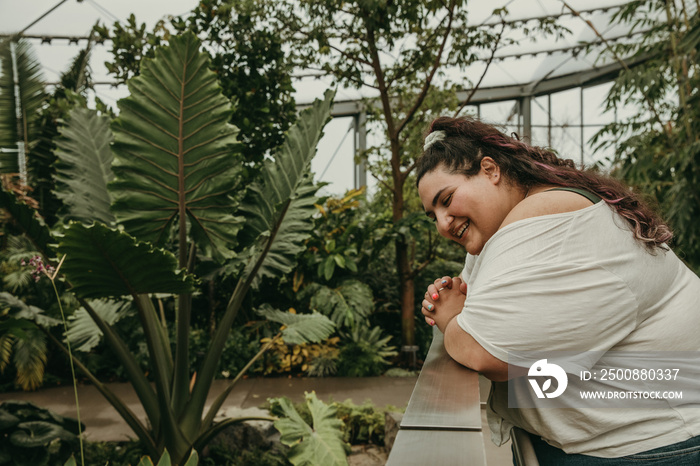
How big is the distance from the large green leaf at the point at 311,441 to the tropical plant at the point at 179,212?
1.41ft

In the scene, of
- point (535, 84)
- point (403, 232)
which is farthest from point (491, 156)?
point (535, 84)

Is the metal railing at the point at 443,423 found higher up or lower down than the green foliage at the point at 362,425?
higher up

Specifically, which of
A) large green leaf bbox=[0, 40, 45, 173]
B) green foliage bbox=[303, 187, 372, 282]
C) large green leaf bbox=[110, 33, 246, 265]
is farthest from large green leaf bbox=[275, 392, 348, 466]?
large green leaf bbox=[0, 40, 45, 173]

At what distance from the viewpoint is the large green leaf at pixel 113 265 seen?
1955 millimetres

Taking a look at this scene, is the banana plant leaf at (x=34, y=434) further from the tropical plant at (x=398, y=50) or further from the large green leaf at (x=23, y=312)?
the tropical plant at (x=398, y=50)

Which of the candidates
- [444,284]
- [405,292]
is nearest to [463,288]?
[444,284]

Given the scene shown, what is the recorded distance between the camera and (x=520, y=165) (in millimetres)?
1148

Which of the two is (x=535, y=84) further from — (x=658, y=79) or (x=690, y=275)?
(x=690, y=275)

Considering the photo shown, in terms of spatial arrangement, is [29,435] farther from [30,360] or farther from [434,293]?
[434,293]

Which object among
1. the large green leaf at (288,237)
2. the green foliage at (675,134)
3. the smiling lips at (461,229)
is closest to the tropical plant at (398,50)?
the green foliage at (675,134)

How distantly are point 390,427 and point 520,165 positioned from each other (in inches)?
110

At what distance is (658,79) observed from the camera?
382 centimetres

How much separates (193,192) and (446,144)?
77.1 inches

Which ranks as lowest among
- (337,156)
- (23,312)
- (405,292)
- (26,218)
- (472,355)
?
(405,292)
